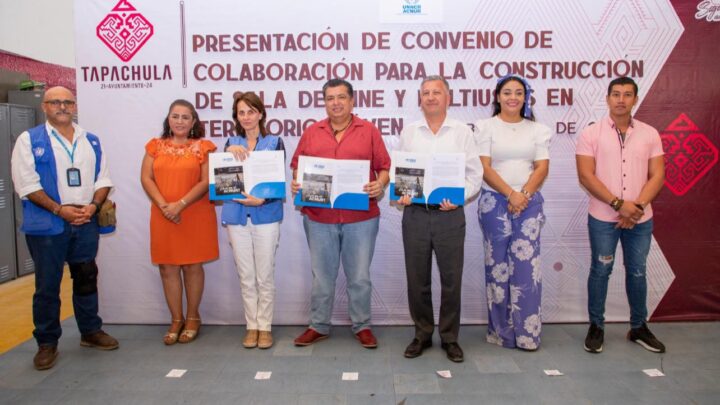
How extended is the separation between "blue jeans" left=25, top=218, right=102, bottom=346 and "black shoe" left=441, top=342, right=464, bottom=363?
2.36 metres

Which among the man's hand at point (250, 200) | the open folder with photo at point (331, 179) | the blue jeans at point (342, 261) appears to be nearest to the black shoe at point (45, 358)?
the man's hand at point (250, 200)

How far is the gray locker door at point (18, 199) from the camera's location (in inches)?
215

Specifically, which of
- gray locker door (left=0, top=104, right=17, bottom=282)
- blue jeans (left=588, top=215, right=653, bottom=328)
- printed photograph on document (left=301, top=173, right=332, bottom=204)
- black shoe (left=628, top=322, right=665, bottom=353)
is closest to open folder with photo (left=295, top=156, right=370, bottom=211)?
printed photograph on document (left=301, top=173, right=332, bottom=204)

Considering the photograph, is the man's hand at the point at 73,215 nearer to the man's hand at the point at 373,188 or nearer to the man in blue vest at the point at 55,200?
the man in blue vest at the point at 55,200

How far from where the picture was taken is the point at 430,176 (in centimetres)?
305

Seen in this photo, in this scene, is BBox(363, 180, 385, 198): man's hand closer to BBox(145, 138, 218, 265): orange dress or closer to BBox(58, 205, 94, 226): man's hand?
BBox(145, 138, 218, 265): orange dress

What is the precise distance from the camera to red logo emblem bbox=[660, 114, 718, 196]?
3779 millimetres

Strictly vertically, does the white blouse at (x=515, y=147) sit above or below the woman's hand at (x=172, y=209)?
above

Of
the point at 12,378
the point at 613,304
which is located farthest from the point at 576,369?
the point at 12,378

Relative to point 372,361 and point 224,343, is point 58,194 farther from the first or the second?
point 372,361

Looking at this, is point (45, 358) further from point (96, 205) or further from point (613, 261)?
point (613, 261)

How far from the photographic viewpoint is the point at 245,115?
328 cm

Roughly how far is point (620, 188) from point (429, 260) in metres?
1.28

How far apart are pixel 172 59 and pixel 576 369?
3.41m
